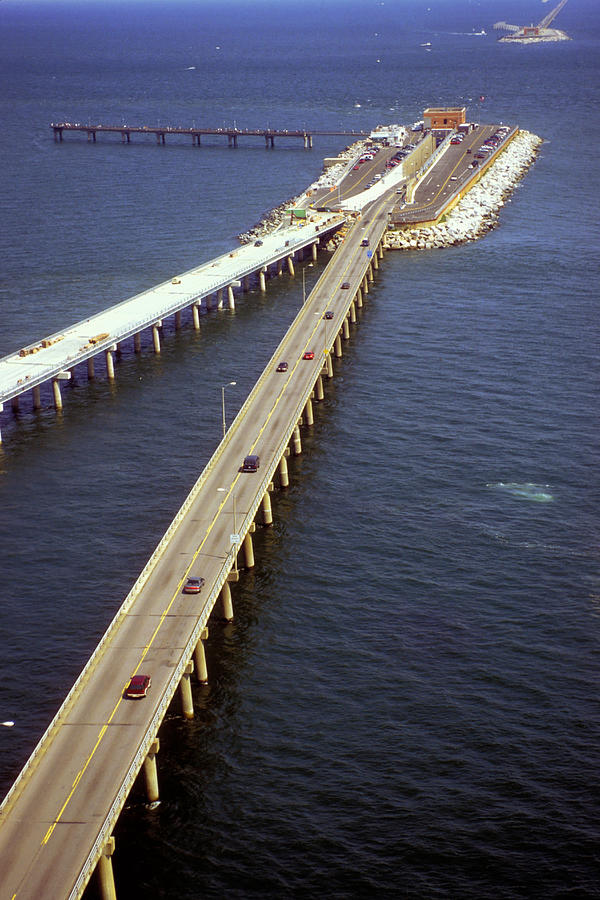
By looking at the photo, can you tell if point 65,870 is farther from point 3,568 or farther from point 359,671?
point 3,568

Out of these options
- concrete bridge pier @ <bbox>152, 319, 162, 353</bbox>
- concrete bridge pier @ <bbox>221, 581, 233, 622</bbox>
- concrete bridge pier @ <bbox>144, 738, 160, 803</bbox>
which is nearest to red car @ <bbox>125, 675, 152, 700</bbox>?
concrete bridge pier @ <bbox>144, 738, 160, 803</bbox>

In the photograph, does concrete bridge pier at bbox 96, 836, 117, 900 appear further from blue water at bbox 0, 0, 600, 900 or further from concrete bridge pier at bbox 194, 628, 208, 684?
concrete bridge pier at bbox 194, 628, 208, 684

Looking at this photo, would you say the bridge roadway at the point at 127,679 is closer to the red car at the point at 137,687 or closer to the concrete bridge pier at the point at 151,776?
the red car at the point at 137,687

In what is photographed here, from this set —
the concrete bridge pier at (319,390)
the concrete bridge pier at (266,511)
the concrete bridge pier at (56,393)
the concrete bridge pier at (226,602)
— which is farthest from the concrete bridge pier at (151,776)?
the concrete bridge pier at (319,390)

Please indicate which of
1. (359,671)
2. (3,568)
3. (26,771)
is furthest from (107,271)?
(26,771)

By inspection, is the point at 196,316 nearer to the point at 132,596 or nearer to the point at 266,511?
the point at 266,511
